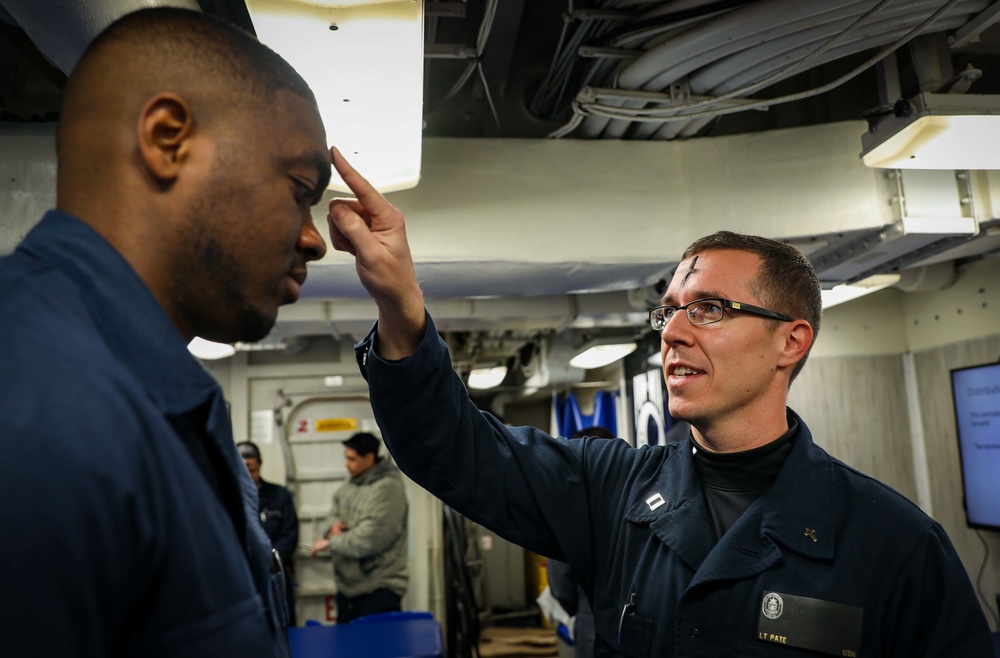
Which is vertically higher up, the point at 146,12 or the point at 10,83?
the point at 10,83

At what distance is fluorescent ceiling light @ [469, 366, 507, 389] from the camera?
8.35 m

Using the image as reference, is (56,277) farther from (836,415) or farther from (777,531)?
(836,415)

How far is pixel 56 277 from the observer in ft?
2.41

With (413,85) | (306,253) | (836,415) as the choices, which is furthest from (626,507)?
(836,415)

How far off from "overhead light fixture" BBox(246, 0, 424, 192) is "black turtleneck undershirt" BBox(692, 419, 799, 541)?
1.13m

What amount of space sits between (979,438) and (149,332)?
4904 mm

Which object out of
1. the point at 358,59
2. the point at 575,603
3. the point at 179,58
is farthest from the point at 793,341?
the point at 575,603

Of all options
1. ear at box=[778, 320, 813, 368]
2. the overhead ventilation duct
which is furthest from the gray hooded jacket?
ear at box=[778, 320, 813, 368]

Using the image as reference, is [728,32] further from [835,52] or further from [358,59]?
[358,59]

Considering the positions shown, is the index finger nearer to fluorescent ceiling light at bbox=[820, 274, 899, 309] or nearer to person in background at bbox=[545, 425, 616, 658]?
person in background at bbox=[545, 425, 616, 658]

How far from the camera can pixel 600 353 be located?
6.34 meters

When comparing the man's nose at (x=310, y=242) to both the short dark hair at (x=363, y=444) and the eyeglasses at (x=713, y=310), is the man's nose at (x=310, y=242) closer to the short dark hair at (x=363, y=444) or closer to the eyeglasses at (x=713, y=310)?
the eyeglasses at (x=713, y=310)

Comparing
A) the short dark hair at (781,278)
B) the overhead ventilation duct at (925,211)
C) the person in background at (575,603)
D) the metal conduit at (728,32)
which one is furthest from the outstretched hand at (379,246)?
the person in background at (575,603)

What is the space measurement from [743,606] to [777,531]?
0.16 meters
